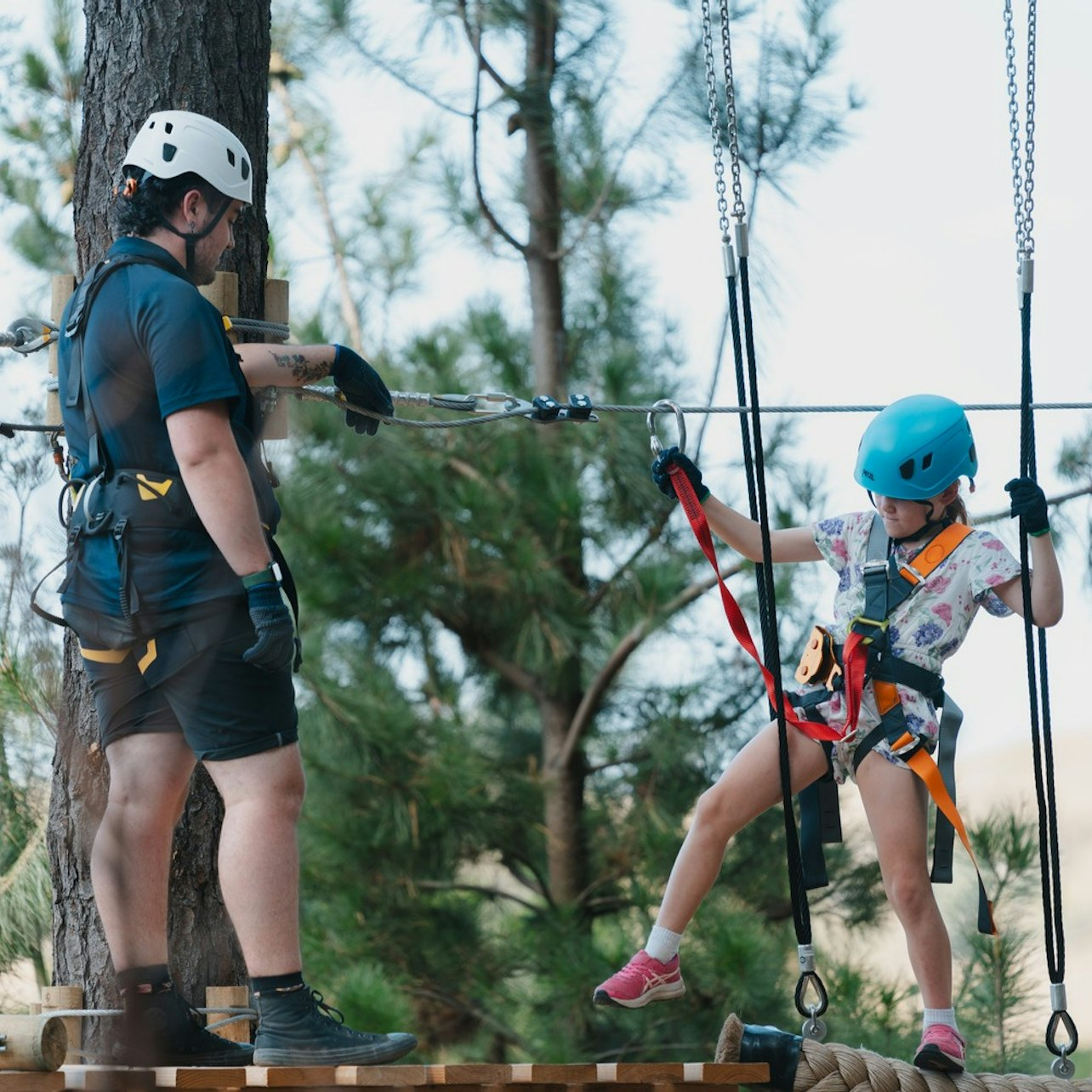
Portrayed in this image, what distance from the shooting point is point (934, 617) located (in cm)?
290

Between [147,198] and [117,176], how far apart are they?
2.28 feet

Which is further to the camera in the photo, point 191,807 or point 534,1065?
point 191,807

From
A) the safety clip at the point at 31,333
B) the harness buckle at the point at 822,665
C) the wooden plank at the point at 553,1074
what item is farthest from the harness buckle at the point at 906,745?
the safety clip at the point at 31,333

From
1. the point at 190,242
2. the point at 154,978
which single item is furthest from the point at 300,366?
the point at 154,978

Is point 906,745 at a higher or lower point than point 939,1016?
higher

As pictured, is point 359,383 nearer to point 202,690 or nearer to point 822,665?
point 202,690

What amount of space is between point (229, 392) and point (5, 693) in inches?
40.4

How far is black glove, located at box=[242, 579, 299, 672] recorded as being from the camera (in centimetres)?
229

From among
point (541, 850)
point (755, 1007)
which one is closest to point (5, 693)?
point (755, 1007)

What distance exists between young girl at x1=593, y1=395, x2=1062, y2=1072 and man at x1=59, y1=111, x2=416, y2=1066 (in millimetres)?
653

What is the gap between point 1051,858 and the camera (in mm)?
2996

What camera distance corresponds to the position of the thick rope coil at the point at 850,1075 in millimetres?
2641

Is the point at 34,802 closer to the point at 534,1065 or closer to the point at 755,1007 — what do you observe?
the point at 534,1065

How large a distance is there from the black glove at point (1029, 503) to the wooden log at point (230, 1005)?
1.59 metres
